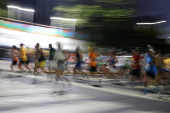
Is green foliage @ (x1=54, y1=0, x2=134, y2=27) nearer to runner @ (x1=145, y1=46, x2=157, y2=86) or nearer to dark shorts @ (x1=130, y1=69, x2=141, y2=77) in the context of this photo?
dark shorts @ (x1=130, y1=69, x2=141, y2=77)

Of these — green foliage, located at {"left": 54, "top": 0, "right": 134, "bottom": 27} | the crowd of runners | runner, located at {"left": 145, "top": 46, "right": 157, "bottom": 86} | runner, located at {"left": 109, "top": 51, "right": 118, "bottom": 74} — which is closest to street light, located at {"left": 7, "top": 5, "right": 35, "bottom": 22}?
green foliage, located at {"left": 54, "top": 0, "right": 134, "bottom": 27}

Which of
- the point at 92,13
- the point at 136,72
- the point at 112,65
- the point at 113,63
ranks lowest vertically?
the point at 136,72

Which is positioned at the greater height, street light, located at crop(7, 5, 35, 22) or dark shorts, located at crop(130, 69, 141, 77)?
street light, located at crop(7, 5, 35, 22)

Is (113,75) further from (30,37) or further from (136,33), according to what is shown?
(30,37)

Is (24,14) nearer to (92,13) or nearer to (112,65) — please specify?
(92,13)

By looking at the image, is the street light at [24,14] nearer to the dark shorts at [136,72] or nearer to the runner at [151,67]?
the dark shorts at [136,72]

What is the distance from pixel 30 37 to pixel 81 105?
61.9 ft

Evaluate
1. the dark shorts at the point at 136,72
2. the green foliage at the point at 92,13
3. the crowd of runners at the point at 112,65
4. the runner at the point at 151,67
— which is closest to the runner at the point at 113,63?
the crowd of runners at the point at 112,65

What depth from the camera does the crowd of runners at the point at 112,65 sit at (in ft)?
26.5

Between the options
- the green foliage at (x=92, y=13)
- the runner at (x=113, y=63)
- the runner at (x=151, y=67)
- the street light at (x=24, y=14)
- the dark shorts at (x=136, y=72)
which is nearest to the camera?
the runner at (x=151, y=67)

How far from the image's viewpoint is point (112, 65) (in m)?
12.8

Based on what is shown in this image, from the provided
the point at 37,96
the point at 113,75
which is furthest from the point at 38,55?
the point at 37,96

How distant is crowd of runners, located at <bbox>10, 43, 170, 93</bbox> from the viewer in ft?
26.5

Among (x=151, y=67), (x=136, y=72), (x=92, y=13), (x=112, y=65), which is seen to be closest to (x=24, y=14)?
(x=92, y=13)
